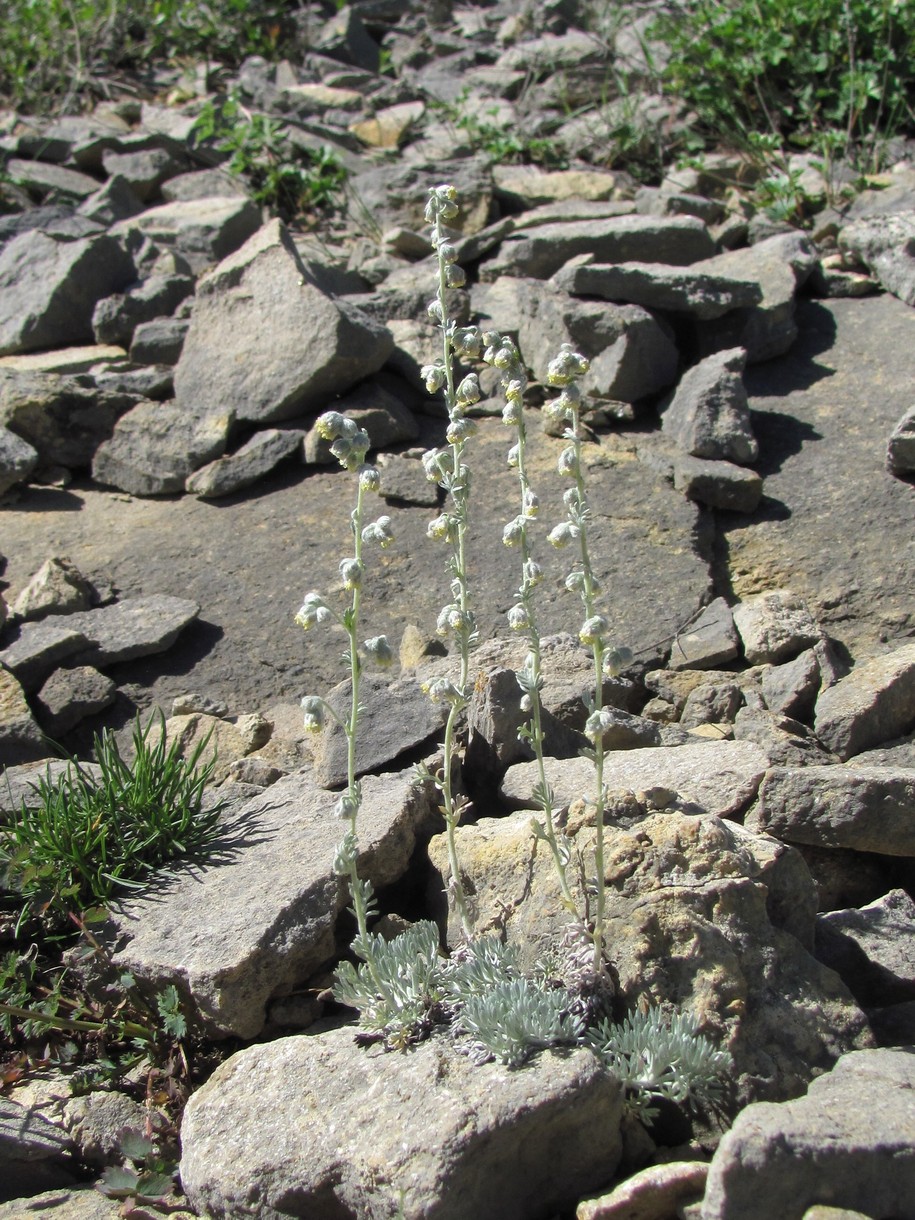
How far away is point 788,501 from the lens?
5.36 metres

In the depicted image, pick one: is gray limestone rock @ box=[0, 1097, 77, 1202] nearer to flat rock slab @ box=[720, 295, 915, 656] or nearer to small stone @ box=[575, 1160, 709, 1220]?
small stone @ box=[575, 1160, 709, 1220]

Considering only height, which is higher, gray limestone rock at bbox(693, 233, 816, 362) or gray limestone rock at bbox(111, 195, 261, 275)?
gray limestone rock at bbox(111, 195, 261, 275)

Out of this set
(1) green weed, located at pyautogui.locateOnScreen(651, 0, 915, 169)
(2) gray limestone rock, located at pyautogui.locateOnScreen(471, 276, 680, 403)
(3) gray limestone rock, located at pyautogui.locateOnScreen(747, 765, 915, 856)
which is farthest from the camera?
(1) green weed, located at pyautogui.locateOnScreen(651, 0, 915, 169)

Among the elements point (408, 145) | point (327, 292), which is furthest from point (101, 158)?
point (327, 292)

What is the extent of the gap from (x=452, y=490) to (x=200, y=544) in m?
2.86

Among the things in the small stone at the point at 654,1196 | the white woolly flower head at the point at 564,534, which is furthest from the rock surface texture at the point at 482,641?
the white woolly flower head at the point at 564,534

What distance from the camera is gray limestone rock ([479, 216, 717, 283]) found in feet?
21.9

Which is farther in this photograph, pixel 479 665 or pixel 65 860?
pixel 479 665

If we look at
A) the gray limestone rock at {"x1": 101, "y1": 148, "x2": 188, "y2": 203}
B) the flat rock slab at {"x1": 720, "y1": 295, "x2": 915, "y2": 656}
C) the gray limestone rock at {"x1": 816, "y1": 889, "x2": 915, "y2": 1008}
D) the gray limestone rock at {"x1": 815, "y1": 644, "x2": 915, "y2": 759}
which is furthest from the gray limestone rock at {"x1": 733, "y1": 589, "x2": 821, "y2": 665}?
the gray limestone rock at {"x1": 101, "y1": 148, "x2": 188, "y2": 203}

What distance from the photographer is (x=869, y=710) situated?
12.7 ft

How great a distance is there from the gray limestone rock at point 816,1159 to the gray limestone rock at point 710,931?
271mm

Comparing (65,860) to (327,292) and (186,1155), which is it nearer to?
(186,1155)

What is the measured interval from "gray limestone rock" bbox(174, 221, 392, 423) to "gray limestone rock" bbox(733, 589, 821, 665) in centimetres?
230

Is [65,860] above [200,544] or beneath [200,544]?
above
